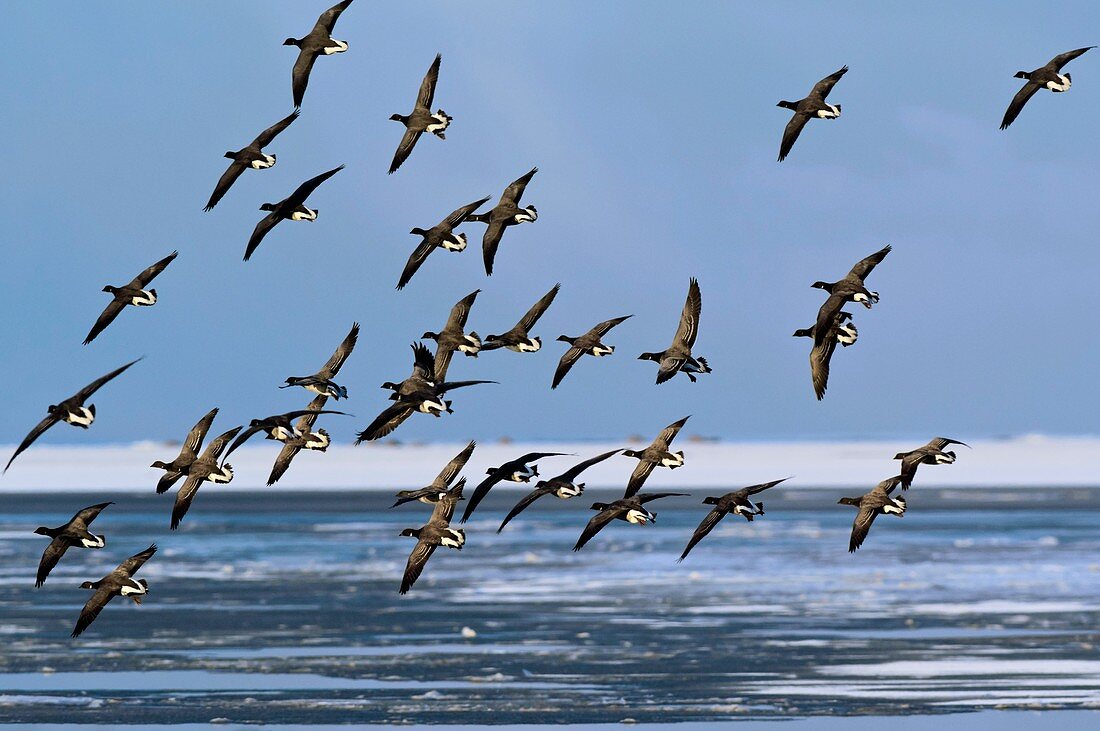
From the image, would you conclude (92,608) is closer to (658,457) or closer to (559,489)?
(559,489)

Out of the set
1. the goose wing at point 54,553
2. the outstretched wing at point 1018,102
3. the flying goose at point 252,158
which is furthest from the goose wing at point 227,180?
the outstretched wing at point 1018,102

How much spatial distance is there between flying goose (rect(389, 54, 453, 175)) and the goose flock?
0.01 metres

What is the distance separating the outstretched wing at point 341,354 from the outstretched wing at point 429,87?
2.51 meters

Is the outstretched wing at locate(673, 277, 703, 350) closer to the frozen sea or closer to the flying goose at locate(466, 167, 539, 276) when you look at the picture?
the flying goose at locate(466, 167, 539, 276)

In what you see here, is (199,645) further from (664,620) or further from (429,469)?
(429,469)

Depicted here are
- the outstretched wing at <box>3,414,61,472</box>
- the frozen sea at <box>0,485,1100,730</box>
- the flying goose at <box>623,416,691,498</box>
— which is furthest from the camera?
the frozen sea at <box>0,485,1100,730</box>

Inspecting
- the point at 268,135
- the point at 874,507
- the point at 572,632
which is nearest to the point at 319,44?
the point at 268,135

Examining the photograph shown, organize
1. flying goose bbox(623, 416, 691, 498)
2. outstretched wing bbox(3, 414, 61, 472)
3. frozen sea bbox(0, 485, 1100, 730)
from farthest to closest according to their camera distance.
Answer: frozen sea bbox(0, 485, 1100, 730) < flying goose bbox(623, 416, 691, 498) < outstretched wing bbox(3, 414, 61, 472)

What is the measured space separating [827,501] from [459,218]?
44443 mm

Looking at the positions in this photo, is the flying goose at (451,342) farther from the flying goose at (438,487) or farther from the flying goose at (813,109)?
the flying goose at (813,109)

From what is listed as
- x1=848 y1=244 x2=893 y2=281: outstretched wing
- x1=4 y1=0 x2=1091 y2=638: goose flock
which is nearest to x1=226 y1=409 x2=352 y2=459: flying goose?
x1=4 y1=0 x2=1091 y2=638: goose flock

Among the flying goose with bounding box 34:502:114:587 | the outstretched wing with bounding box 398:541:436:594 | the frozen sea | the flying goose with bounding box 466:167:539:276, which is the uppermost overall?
the flying goose with bounding box 466:167:539:276

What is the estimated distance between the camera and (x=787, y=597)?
31.1 meters

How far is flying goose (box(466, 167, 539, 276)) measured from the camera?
19.4m
